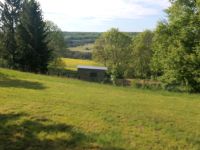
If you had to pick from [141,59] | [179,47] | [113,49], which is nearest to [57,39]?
[113,49]

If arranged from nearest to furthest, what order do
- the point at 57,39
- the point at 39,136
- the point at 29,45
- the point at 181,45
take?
the point at 39,136 → the point at 181,45 → the point at 29,45 → the point at 57,39

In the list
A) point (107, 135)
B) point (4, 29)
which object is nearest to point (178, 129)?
point (107, 135)

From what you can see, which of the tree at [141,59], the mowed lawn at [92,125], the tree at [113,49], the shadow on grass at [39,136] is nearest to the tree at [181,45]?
the mowed lawn at [92,125]

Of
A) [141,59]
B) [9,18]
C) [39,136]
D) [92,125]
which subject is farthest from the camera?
[141,59]

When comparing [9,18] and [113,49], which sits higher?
[9,18]

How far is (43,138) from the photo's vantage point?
9.59 meters

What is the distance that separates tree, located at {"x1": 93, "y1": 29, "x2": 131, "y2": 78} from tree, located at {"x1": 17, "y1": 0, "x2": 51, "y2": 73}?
1441 inches

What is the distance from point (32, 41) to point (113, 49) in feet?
131

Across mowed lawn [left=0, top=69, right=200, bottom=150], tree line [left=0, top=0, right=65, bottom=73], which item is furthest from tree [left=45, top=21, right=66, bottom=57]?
mowed lawn [left=0, top=69, right=200, bottom=150]

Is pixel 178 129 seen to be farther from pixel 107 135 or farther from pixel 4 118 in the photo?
pixel 4 118

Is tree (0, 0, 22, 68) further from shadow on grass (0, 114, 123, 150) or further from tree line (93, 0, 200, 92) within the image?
shadow on grass (0, 114, 123, 150)

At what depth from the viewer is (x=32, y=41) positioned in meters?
45.2

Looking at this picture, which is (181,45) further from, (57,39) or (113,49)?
(113,49)

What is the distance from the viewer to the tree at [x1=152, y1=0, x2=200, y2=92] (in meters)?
35.2
